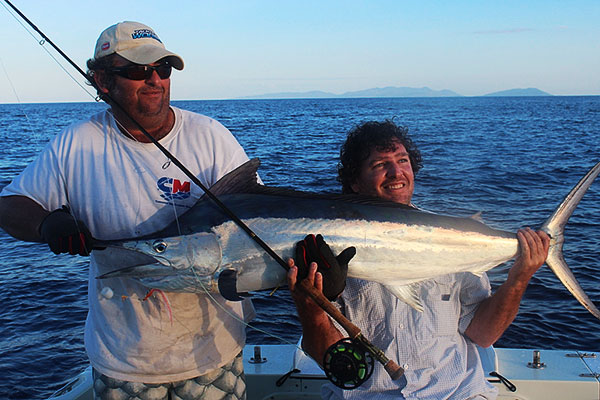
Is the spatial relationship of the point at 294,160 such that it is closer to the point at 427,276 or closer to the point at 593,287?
the point at 593,287

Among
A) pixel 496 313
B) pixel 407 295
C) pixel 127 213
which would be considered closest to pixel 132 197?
pixel 127 213

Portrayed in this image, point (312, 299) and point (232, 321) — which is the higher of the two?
point (312, 299)

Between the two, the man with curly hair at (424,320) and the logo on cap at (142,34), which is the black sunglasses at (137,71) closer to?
the logo on cap at (142,34)

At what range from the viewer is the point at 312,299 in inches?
95.9

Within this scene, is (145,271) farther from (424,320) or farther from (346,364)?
(424,320)

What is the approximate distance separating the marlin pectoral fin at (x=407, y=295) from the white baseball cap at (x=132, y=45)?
5.03 feet

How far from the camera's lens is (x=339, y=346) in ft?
8.17

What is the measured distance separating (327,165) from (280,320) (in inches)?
482

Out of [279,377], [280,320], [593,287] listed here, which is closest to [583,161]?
[593,287]

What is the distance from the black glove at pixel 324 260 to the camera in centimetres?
234

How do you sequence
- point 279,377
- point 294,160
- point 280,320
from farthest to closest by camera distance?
point 294,160, point 280,320, point 279,377

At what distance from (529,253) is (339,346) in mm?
1038

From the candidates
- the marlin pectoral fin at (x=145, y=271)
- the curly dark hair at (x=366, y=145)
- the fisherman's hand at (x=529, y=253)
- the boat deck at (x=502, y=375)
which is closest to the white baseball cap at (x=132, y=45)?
the marlin pectoral fin at (x=145, y=271)

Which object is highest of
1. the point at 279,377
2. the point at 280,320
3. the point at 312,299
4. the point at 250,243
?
the point at 250,243
